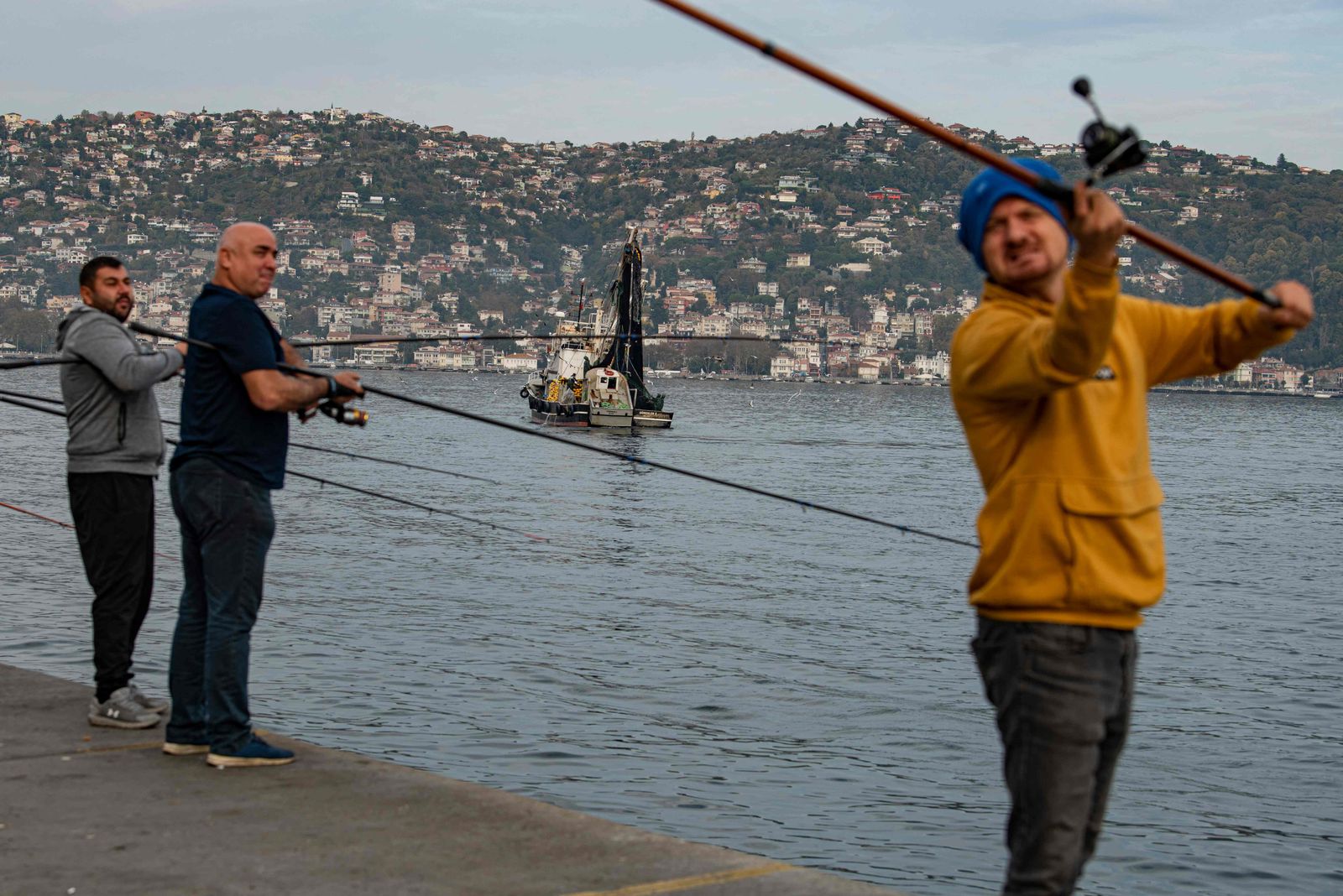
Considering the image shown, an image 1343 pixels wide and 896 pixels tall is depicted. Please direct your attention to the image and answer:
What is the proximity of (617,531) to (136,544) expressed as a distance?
75.3 ft

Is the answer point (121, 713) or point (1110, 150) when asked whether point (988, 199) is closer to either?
point (1110, 150)

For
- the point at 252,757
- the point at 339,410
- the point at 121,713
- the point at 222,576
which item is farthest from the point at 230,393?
the point at 121,713

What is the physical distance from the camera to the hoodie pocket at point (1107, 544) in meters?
2.61

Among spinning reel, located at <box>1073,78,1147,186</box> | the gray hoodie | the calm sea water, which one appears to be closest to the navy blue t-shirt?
the gray hoodie

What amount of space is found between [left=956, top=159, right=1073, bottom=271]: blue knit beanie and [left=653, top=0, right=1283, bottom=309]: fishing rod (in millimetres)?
67

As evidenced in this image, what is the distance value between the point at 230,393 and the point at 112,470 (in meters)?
0.81

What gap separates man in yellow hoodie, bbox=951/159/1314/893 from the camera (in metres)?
2.62

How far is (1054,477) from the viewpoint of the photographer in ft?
8.63

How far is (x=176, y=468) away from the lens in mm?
4781

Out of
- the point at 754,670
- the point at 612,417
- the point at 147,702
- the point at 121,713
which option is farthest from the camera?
the point at 612,417

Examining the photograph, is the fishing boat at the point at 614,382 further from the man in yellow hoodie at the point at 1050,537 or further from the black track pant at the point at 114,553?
the man in yellow hoodie at the point at 1050,537

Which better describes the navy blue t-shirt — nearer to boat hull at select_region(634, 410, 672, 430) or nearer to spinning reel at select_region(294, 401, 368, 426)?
spinning reel at select_region(294, 401, 368, 426)

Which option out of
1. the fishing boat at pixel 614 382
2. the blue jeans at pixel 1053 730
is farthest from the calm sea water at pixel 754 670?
the fishing boat at pixel 614 382

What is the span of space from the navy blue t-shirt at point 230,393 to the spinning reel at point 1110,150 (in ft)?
8.94
